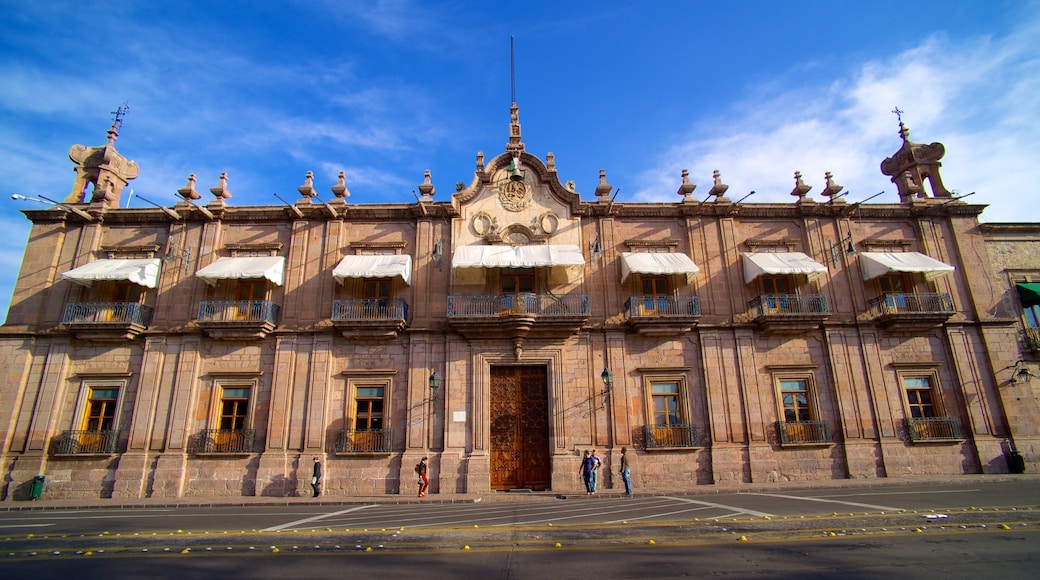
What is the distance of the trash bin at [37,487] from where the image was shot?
17078 mm

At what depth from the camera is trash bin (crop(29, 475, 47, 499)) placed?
17078 millimetres

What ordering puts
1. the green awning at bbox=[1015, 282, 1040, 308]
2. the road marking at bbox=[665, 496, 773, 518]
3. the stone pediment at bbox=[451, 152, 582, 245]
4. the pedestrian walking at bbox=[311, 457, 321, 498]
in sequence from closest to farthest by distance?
1. the road marking at bbox=[665, 496, 773, 518]
2. the pedestrian walking at bbox=[311, 457, 321, 498]
3. the green awning at bbox=[1015, 282, 1040, 308]
4. the stone pediment at bbox=[451, 152, 582, 245]

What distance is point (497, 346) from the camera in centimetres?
1866

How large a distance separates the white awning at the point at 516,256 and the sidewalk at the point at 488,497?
7.70 m

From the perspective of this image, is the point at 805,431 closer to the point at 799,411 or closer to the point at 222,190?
the point at 799,411

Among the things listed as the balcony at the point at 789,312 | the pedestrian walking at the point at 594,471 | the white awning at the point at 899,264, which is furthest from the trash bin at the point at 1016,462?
the pedestrian walking at the point at 594,471

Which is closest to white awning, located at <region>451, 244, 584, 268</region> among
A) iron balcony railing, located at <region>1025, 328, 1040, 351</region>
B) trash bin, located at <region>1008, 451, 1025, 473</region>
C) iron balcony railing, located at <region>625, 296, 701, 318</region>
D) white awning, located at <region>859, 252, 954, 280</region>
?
iron balcony railing, located at <region>625, 296, 701, 318</region>

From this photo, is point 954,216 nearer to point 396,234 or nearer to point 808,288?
point 808,288

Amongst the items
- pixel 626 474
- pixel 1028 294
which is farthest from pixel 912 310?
pixel 626 474

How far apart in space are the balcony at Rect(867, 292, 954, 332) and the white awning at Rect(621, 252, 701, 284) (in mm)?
6962

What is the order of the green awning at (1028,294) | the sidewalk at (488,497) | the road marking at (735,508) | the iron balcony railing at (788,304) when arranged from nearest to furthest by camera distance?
the road marking at (735,508), the sidewalk at (488,497), the iron balcony railing at (788,304), the green awning at (1028,294)

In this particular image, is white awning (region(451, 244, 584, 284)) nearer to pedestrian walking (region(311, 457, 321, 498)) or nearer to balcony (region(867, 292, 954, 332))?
pedestrian walking (region(311, 457, 321, 498))

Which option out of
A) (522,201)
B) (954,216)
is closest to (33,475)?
(522,201)

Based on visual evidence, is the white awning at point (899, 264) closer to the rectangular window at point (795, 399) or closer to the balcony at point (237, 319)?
the rectangular window at point (795, 399)
